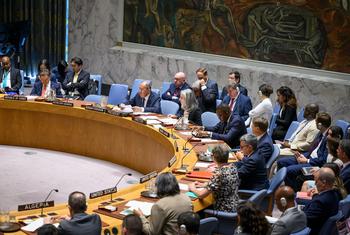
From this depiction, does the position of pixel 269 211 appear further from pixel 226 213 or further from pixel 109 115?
pixel 109 115

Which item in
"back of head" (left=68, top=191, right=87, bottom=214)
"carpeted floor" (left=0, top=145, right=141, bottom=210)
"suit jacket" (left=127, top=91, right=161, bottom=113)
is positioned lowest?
"carpeted floor" (left=0, top=145, right=141, bottom=210)

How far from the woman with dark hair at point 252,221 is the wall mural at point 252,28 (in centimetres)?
724

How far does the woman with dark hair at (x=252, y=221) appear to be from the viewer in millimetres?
5016

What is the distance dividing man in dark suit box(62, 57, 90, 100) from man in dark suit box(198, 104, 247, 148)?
3.40 metres

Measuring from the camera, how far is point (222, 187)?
633 cm

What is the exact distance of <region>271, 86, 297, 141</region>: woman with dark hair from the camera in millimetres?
9859

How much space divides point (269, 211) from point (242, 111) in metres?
3.27

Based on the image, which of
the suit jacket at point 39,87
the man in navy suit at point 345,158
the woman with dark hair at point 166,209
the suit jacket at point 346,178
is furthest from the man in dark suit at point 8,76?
the woman with dark hair at point 166,209

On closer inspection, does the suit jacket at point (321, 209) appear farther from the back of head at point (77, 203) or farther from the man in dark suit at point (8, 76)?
the man in dark suit at point (8, 76)

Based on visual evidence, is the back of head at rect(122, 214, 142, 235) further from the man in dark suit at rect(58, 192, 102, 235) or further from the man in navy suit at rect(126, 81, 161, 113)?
the man in navy suit at rect(126, 81, 161, 113)

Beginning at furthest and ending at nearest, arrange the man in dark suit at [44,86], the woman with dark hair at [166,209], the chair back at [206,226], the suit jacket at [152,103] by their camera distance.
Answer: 1. the man in dark suit at [44,86]
2. the suit jacket at [152,103]
3. the woman with dark hair at [166,209]
4. the chair back at [206,226]

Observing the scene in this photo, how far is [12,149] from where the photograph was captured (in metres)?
10.7

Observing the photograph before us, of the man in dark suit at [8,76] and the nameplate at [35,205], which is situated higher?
the man in dark suit at [8,76]

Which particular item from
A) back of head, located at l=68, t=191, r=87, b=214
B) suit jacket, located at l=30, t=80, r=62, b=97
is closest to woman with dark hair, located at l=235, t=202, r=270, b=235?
back of head, located at l=68, t=191, r=87, b=214
